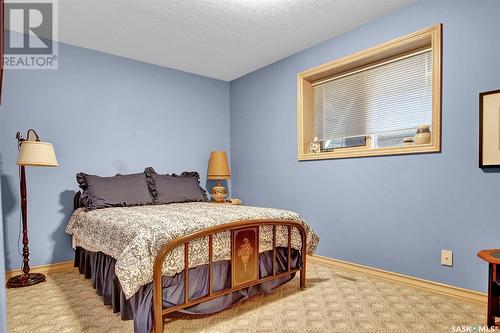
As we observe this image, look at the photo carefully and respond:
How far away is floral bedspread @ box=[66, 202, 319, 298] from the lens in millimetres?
1635

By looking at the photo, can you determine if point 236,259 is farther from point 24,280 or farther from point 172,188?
point 24,280

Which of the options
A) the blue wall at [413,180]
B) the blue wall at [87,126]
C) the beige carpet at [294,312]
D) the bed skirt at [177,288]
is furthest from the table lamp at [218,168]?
the beige carpet at [294,312]

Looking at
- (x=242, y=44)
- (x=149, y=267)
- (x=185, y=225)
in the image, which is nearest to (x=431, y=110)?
(x=242, y=44)

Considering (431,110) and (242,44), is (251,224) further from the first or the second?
(242,44)

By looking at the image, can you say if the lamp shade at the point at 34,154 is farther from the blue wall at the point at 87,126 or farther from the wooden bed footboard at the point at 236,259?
the wooden bed footboard at the point at 236,259

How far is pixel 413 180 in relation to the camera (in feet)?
8.17

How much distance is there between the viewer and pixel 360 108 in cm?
309

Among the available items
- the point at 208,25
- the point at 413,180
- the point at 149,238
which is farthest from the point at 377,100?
the point at 149,238

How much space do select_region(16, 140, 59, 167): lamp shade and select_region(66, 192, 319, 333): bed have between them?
0.59 metres

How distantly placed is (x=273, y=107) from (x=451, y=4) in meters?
2.03

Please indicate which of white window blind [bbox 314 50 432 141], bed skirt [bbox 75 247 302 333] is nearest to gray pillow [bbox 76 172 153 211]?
bed skirt [bbox 75 247 302 333]

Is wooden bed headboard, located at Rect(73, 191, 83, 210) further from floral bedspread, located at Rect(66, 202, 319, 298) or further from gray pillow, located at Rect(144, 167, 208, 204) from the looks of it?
gray pillow, located at Rect(144, 167, 208, 204)

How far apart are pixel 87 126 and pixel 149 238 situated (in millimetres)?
2144

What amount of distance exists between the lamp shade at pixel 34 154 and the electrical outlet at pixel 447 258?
3338 millimetres
